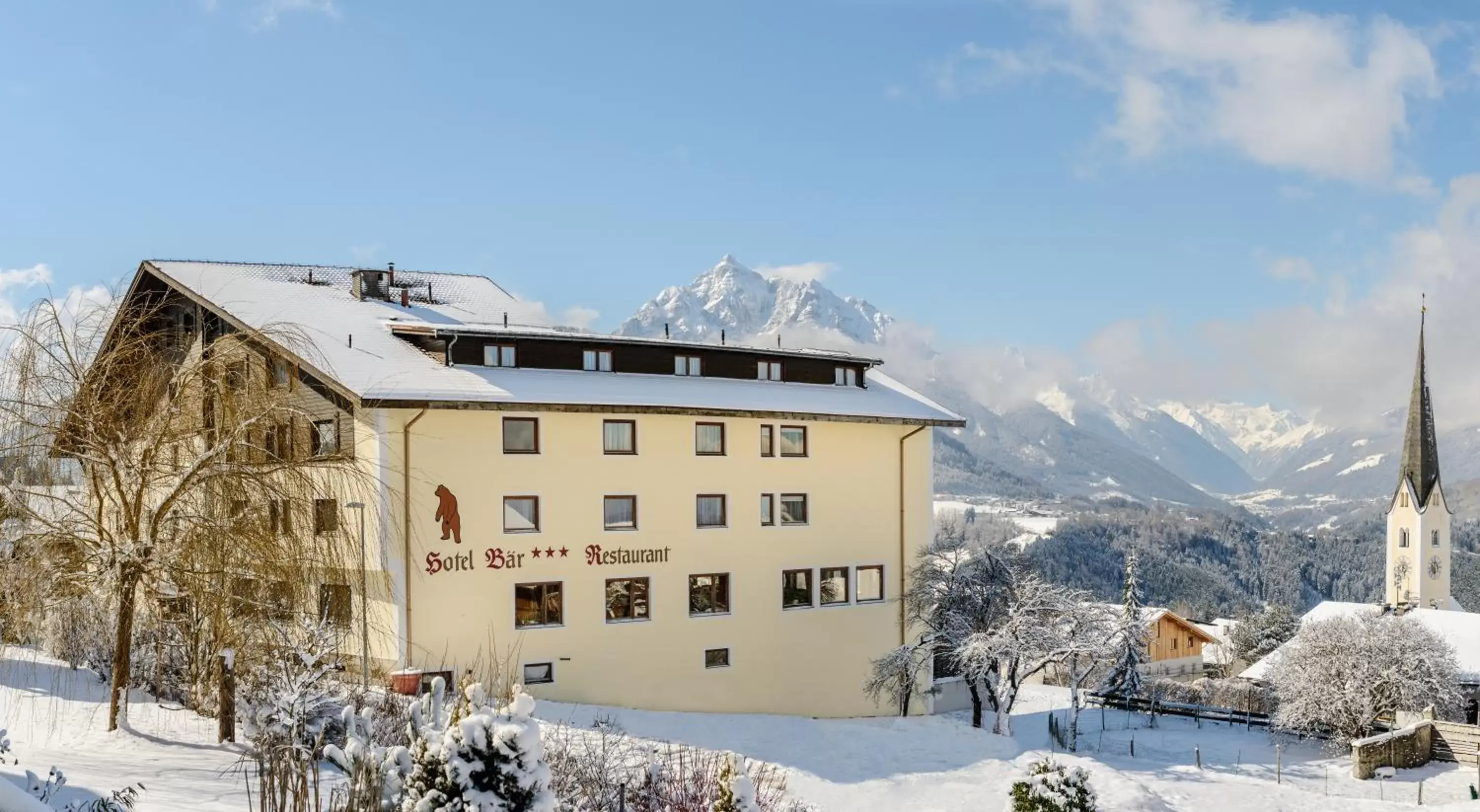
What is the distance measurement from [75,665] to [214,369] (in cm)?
608

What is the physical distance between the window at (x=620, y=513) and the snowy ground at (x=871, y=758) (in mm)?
4726

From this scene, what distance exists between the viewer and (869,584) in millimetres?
34469

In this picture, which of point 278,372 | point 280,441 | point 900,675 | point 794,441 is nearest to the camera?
point 280,441

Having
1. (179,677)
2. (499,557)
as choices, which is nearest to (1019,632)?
(499,557)

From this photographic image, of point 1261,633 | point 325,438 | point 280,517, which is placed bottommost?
point 1261,633

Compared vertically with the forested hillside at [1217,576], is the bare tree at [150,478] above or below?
above

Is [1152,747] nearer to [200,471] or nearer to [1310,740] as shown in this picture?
[1310,740]

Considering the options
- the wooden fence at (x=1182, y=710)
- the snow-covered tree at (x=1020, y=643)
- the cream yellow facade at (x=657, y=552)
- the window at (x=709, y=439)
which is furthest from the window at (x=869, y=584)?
the wooden fence at (x=1182, y=710)

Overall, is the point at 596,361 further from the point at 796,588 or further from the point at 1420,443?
the point at 1420,443

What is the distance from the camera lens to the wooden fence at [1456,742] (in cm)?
3609

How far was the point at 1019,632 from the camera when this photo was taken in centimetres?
3309

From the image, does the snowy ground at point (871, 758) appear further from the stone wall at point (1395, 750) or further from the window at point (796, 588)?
the window at point (796, 588)

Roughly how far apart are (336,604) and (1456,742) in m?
35.2

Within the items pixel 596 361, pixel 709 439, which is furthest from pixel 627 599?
pixel 596 361
